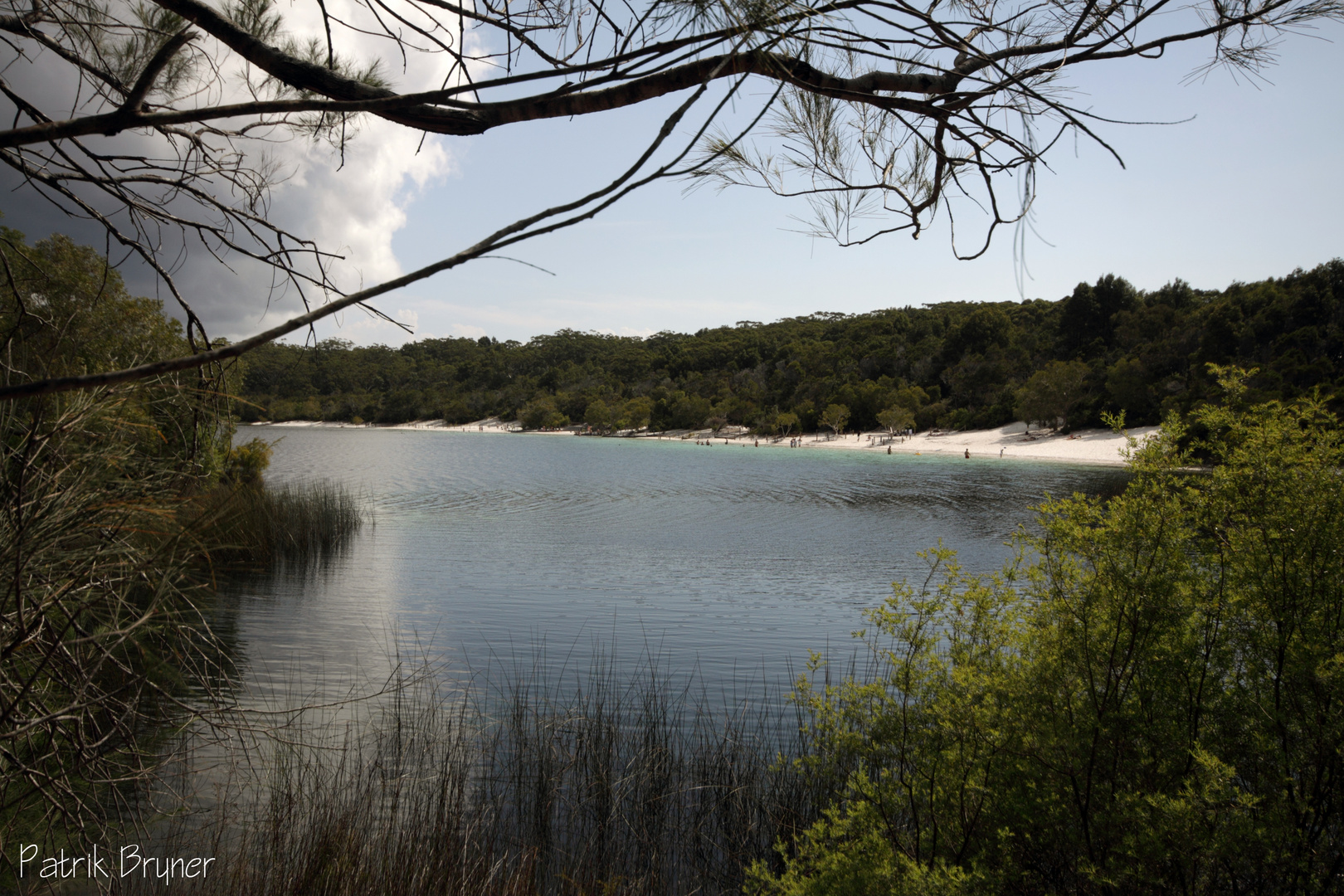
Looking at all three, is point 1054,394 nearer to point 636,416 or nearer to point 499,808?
point 636,416

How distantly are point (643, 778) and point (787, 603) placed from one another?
7029 millimetres

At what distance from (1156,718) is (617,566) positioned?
12018mm

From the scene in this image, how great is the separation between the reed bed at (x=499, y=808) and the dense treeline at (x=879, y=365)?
8.38 ft

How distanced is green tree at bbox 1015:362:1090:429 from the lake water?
19.3m

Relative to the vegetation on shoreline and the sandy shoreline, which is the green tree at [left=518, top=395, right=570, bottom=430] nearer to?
the sandy shoreline

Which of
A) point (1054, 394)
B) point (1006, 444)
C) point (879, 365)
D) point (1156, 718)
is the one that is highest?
point (879, 365)

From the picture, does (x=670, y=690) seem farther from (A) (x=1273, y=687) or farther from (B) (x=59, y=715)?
(B) (x=59, y=715)

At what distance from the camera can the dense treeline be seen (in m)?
40.7

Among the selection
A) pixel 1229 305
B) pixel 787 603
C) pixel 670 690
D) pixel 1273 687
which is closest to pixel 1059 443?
pixel 1229 305

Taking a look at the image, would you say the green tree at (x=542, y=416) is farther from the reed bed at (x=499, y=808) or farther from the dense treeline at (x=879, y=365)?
the reed bed at (x=499, y=808)

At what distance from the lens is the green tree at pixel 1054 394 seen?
5012cm

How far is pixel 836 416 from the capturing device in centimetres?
6431

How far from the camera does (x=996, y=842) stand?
9.61 ft

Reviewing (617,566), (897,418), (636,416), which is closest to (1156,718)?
(617,566)
